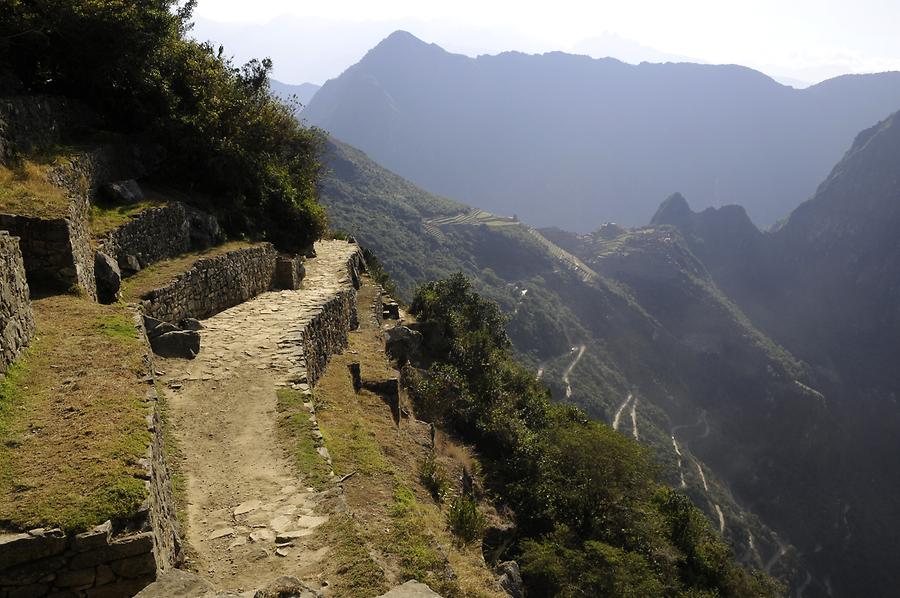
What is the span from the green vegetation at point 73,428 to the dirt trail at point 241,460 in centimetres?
135

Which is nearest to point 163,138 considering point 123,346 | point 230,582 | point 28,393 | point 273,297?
point 273,297

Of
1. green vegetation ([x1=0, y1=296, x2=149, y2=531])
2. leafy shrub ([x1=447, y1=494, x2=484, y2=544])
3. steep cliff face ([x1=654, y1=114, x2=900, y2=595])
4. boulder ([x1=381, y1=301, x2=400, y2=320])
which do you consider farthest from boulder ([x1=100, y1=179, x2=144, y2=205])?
steep cliff face ([x1=654, y1=114, x2=900, y2=595])

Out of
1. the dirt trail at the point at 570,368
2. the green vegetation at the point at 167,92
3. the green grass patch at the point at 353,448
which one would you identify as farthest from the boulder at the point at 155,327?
the dirt trail at the point at 570,368

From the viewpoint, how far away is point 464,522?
9.93 meters

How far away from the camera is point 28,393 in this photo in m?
6.68

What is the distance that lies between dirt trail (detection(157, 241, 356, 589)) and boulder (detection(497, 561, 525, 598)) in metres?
4.84

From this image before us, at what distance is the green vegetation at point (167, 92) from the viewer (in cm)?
1585

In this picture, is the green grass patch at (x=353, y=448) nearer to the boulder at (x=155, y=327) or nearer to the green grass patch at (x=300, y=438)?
the green grass patch at (x=300, y=438)

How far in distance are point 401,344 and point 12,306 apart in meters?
12.6

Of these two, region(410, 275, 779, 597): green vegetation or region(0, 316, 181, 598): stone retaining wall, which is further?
region(410, 275, 779, 597): green vegetation

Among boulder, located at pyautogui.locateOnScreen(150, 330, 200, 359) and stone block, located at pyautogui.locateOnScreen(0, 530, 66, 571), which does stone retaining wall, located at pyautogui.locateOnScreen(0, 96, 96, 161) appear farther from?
stone block, located at pyautogui.locateOnScreen(0, 530, 66, 571)

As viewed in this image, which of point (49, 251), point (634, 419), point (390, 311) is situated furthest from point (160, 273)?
point (634, 419)

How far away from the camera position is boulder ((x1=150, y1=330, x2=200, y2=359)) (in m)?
10.5

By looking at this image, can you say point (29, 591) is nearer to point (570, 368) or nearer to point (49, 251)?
point (49, 251)
